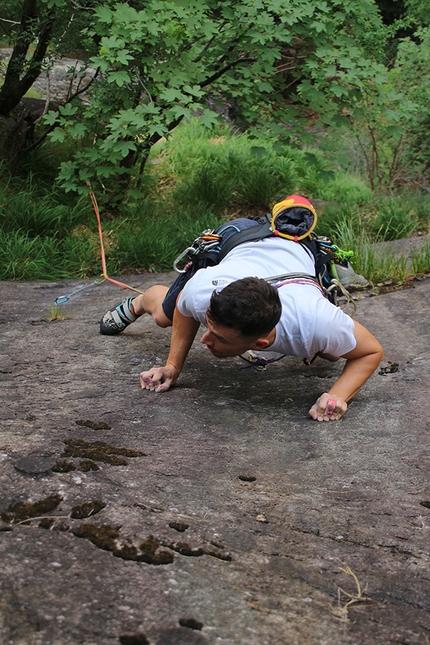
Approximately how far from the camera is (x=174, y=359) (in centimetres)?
338

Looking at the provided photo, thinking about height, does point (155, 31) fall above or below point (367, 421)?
above

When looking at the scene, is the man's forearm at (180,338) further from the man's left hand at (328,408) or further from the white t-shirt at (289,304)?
the man's left hand at (328,408)

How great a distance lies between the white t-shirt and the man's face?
0.65 feet

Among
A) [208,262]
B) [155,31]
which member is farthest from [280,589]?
[155,31]

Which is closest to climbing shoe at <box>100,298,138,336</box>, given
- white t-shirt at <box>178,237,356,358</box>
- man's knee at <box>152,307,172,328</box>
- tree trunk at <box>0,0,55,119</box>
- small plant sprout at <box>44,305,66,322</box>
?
man's knee at <box>152,307,172,328</box>

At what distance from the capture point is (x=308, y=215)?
11.4 ft

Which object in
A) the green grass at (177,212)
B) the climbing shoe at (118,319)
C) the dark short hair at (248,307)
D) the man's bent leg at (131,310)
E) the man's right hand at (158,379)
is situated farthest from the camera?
the green grass at (177,212)

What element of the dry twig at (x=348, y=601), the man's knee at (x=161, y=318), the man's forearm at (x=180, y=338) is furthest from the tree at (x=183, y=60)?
the dry twig at (x=348, y=601)

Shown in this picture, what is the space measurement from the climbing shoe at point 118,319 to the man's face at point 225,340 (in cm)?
139

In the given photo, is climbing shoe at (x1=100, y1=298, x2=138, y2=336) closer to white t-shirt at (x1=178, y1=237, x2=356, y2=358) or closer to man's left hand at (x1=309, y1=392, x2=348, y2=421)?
white t-shirt at (x1=178, y1=237, x2=356, y2=358)

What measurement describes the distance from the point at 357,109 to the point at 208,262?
→ 3.70m

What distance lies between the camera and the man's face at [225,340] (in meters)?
2.75

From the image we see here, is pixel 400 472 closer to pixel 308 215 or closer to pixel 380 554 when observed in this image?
pixel 380 554

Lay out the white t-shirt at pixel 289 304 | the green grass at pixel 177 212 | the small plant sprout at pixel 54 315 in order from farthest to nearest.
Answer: the green grass at pixel 177 212, the small plant sprout at pixel 54 315, the white t-shirt at pixel 289 304
